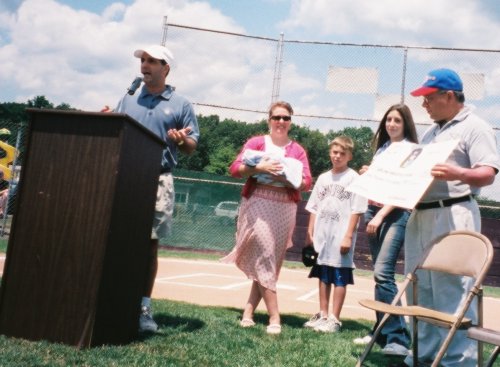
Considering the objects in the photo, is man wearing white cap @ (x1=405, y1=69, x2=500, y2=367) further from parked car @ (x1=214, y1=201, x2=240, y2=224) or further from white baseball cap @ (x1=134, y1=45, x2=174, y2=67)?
parked car @ (x1=214, y1=201, x2=240, y2=224)

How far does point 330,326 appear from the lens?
4.66 metres

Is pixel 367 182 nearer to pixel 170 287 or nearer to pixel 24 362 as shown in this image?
pixel 24 362

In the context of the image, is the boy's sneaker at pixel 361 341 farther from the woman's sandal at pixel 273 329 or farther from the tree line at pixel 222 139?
the tree line at pixel 222 139

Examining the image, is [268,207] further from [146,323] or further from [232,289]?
[232,289]

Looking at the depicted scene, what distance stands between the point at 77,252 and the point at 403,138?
8.99ft

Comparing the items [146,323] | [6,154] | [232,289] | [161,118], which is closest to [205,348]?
[146,323]

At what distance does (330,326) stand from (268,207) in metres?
1.27

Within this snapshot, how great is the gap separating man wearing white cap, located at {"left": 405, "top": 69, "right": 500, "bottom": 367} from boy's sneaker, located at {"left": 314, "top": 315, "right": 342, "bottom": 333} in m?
1.26

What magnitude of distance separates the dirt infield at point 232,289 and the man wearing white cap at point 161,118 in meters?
2.06

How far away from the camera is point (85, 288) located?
9.52ft

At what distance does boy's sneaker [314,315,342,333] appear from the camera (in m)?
4.61

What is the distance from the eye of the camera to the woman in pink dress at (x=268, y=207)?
430 centimetres

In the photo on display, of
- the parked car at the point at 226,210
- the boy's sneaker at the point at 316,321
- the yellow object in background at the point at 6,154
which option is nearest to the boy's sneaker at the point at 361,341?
the boy's sneaker at the point at 316,321

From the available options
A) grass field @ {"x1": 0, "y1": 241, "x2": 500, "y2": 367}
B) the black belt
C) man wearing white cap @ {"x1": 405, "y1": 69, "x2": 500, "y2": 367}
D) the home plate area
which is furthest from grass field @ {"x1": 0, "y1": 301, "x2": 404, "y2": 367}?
the black belt
